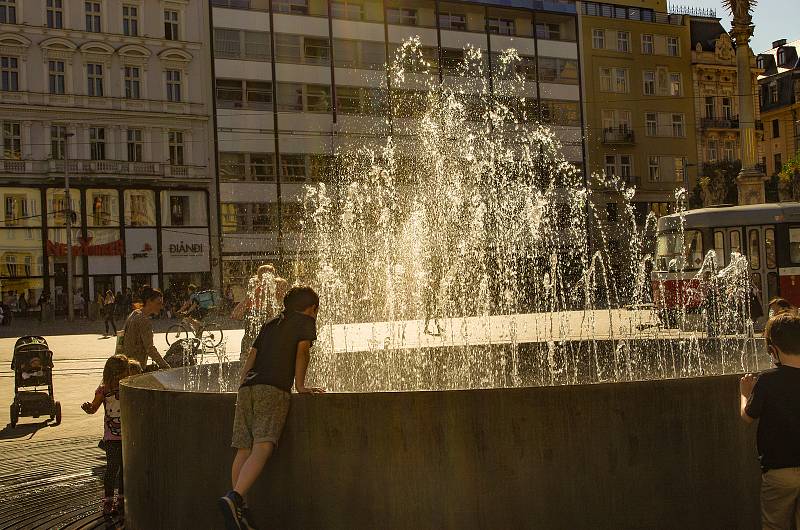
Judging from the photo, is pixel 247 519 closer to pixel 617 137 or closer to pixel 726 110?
pixel 617 137

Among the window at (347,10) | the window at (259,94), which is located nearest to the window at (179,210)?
the window at (259,94)

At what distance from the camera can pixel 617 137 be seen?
6162 centimetres

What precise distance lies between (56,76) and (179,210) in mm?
8668

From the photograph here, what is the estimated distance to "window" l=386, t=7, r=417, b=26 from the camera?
5528 cm

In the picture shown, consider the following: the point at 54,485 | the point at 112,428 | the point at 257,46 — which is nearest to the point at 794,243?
the point at 54,485

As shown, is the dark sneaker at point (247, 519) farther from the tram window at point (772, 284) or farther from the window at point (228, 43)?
the window at point (228, 43)

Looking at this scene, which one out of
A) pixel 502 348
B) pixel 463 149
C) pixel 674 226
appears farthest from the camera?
pixel 463 149

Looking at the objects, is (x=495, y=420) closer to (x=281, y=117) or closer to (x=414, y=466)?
(x=414, y=466)

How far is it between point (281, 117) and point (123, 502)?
1795 inches

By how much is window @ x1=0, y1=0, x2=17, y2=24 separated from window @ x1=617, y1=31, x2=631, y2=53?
119ft

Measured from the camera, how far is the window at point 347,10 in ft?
176

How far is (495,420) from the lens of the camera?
17.2ft

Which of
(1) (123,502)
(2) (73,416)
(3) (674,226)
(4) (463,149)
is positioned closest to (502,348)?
A: (1) (123,502)

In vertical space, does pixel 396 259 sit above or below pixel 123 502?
above
